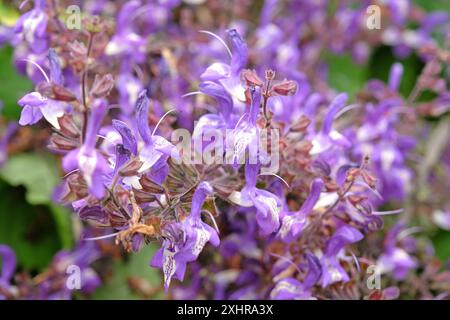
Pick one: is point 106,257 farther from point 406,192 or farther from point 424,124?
point 424,124

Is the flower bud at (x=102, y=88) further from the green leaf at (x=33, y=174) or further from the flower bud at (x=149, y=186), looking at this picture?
the green leaf at (x=33, y=174)

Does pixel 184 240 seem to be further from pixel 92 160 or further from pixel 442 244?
pixel 442 244

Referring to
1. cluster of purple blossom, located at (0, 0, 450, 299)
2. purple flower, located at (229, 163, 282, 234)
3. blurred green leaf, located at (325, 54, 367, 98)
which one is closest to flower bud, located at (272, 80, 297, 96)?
cluster of purple blossom, located at (0, 0, 450, 299)

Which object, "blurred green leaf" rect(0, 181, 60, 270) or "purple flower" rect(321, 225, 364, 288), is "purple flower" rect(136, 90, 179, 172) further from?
"blurred green leaf" rect(0, 181, 60, 270)

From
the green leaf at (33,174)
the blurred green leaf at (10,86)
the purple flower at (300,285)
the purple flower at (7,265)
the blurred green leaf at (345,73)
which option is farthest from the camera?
the blurred green leaf at (345,73)

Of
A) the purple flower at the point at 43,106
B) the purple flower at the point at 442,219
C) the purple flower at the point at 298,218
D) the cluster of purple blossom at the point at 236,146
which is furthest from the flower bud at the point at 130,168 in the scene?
the purple flower at the point at 442,219
